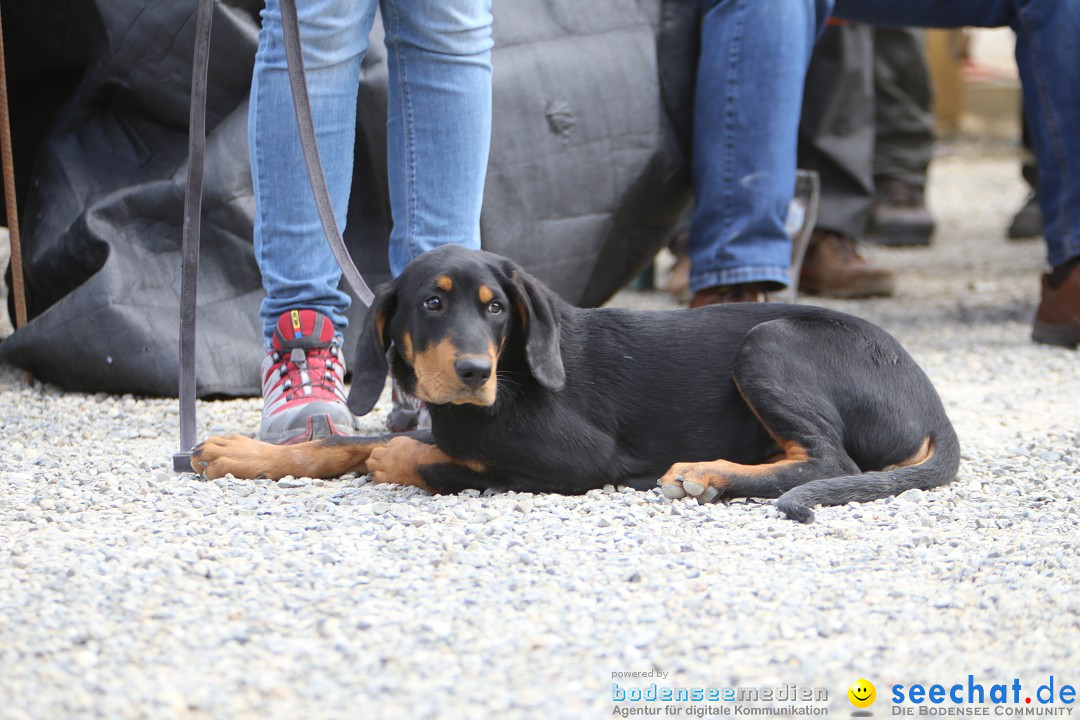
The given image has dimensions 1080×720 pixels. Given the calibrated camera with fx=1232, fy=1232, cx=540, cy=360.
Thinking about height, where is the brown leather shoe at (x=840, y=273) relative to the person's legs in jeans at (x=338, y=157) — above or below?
below

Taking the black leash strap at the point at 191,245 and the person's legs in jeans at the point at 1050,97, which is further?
the person's legs in jeans at the point at 1050,97

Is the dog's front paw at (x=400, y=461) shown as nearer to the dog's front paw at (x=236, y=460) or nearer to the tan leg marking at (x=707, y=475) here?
the dog's front paw at (x=236, y=460)

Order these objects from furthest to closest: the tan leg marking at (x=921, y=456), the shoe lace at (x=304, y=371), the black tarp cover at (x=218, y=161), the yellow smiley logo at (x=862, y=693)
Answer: the black tarp cover at (x=218, y=161)
the shoe lace at (x=304, y=371)
the tan leg marking at (x=921, y=456)
the yellow smiley logo at (x=862, y=693)

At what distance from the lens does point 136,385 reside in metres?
3.83

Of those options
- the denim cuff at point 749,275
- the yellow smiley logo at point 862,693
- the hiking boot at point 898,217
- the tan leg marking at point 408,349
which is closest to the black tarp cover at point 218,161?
the denim cuff at point 749,275

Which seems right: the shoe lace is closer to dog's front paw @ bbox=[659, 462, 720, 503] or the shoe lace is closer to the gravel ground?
the gravel ground

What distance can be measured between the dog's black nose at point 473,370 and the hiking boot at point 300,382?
2.44ft

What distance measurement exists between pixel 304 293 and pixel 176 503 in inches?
28.7

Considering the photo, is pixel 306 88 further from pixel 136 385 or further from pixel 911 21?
pixel 911 21

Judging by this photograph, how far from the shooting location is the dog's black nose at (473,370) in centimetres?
249

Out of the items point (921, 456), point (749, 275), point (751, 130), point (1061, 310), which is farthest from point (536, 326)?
point (1061, 310)

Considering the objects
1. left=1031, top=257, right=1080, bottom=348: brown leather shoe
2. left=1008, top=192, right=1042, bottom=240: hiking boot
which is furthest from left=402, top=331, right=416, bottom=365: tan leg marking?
left=1008, top=192, right=1042, bottom=240: hiking boot

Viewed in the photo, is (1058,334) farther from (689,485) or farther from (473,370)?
(473,370)

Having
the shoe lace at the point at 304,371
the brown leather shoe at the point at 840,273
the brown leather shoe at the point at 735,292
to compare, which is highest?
the shoe lace at the point at 304,371
